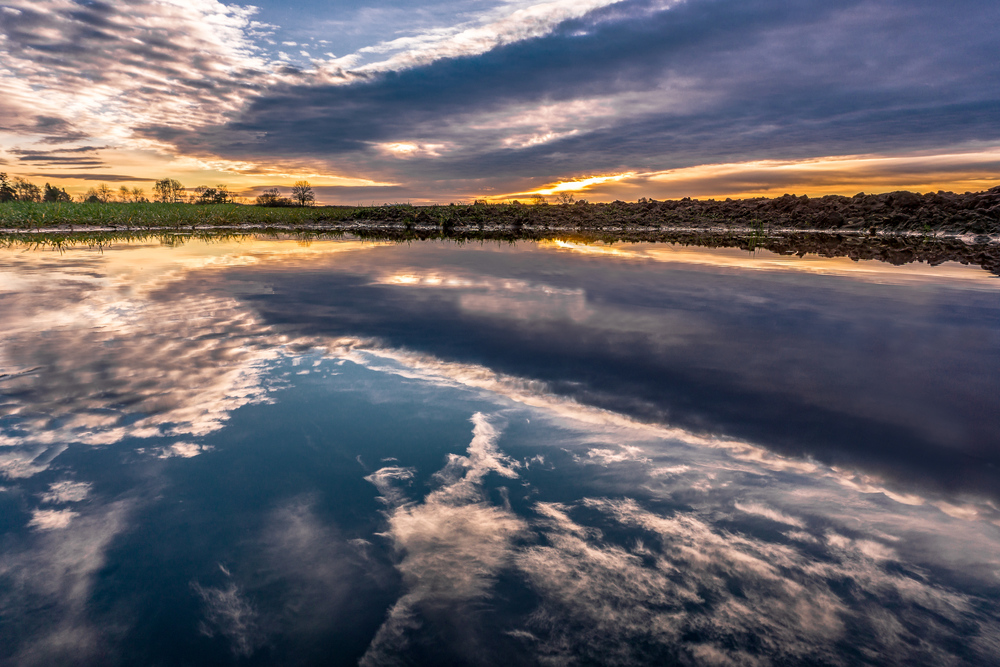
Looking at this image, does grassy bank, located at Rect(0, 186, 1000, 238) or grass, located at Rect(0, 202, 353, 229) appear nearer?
grass, located at Rect(0, 202, 353, 229)

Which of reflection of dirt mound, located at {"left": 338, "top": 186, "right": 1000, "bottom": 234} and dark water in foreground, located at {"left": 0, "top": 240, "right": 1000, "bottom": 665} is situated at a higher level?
reflection of dirt mound, located at {"left": 338, "top": 186, "right": 1000, "bottom": 234}

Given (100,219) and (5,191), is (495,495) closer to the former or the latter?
(100,219)

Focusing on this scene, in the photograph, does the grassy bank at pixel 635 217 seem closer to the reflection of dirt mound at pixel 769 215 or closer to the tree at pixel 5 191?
the reflection of dirt mound at pixel 769 215

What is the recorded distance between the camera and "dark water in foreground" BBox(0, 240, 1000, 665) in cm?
230

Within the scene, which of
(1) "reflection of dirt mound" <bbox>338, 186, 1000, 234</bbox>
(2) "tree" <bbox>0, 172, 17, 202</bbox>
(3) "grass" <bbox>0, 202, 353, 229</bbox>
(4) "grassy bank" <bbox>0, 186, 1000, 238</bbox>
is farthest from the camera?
(2) "tree" <bbox>0, 172, 17, 202</bbox>

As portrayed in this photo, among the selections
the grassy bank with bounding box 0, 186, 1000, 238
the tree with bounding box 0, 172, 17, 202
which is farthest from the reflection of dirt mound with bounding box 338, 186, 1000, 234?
the tree with bounding box 0, 172, 17, 202

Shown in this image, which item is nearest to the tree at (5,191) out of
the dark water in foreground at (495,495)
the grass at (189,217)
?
the grass at (189,217)

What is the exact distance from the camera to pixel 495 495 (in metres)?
3.29

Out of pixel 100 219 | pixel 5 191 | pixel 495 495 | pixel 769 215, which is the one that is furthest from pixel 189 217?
pixel 5 191

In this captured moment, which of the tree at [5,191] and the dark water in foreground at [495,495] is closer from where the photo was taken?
the dark water in foreground at [495,495]

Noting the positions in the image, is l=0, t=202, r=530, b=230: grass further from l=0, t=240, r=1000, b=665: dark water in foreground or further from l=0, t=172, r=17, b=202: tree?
l=0, t=172, r=17, b=202: tree

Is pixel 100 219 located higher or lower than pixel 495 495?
higher

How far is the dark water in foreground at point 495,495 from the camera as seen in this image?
2.30 meters

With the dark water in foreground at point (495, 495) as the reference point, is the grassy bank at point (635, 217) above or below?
above
